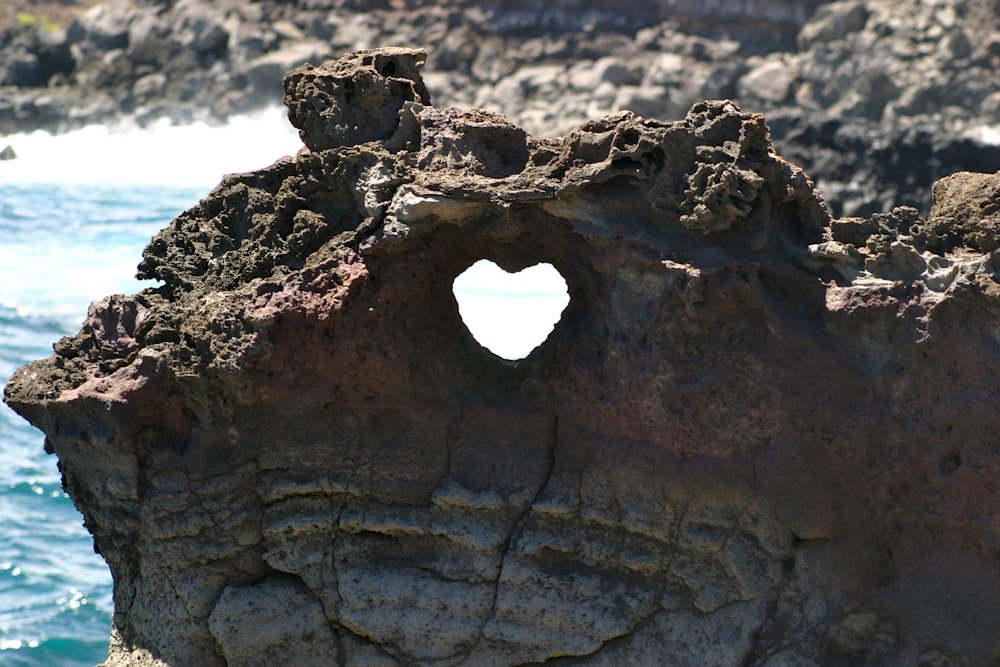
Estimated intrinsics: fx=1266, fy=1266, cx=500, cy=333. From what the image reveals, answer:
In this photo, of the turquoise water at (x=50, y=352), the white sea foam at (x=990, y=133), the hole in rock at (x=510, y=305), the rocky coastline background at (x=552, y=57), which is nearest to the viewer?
the turquoise water at (x=50, y=352)

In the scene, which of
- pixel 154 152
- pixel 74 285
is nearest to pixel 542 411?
pixel 74 285

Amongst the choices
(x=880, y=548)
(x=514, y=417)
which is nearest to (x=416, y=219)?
(x=514, y=417)

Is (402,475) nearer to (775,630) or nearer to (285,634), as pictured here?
(285,634)

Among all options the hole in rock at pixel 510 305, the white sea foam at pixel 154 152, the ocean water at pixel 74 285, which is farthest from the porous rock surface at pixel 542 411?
the white sea foam at pixel 154 152

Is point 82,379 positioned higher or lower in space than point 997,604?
higher

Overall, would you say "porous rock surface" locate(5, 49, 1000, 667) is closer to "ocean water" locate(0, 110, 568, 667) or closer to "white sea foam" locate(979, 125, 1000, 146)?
"ocean water" locate(0, 110, 568, 667)

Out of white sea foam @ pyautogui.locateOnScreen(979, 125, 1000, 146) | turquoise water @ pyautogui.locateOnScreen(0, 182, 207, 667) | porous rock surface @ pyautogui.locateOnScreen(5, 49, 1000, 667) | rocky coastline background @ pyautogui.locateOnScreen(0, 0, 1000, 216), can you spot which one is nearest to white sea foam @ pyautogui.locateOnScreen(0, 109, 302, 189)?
rocky coastline background @ pyautogui.locateOnScreen(0, 0, 1000, 216)

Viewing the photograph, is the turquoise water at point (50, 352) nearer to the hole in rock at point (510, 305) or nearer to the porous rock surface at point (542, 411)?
the porous rock surface at point (542, 411)
